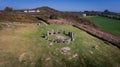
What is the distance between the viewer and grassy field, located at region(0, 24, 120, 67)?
20391 millimetres

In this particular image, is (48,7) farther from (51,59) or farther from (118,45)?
(51,59)

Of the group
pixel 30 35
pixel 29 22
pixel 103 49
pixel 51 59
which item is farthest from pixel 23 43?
pixel 29 22

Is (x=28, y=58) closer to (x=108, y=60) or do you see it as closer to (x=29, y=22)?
(x=108, y=60)

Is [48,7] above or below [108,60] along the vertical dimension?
above

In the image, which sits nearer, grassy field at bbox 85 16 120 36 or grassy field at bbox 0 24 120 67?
grassy field at bbox 0 24 120 67

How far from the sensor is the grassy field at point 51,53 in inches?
803

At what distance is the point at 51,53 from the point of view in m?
22.5

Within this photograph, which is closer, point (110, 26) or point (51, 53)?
point (51, 53)

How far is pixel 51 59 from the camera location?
829 inches

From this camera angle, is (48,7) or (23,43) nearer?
(23,43)

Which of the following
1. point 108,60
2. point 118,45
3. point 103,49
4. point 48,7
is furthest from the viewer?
point 48,7

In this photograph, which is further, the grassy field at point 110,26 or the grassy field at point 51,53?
the grassy field at point 110,26

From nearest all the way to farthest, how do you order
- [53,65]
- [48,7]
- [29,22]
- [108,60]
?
[53,65], [108,60], [29,22], [48,7]

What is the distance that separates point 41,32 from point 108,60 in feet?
43.4
